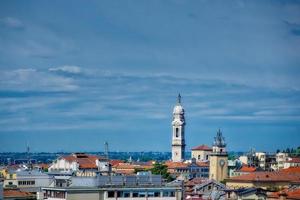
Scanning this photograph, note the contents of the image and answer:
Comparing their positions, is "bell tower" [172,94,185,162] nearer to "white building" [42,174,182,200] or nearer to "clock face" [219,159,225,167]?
"clock face" [219,159,225,167]

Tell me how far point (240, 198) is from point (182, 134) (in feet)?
244

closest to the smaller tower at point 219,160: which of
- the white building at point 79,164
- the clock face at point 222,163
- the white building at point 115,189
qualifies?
the clock face at point 222,163

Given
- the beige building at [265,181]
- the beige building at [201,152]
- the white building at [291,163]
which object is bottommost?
the beige building at [265,181]

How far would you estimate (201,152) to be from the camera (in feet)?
525

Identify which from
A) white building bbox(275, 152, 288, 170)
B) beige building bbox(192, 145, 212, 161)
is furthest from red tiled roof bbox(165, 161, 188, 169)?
beige building bbox(192, 145, 212, 161)

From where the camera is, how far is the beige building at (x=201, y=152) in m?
159

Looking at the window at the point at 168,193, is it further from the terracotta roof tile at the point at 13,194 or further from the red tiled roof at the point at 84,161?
the red tiled roof at the point at 84,161

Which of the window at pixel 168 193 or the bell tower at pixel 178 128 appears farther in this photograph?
the bell tower at pixel 178 128

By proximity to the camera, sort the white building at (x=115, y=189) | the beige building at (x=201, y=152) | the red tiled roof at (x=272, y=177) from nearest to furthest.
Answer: the white building at (x=115, y=189), the red tiled roof at (x=272, y=177), the beige building at (x=201, y=152)

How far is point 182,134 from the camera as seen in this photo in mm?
148875

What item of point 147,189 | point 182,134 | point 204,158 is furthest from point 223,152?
point 147,189

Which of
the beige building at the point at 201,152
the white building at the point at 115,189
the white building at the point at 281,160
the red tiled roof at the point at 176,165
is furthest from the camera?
the beige building at the point at 201,152

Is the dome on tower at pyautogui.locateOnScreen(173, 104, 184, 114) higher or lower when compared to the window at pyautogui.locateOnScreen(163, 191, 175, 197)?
higher

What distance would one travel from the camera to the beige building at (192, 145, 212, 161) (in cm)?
15862
